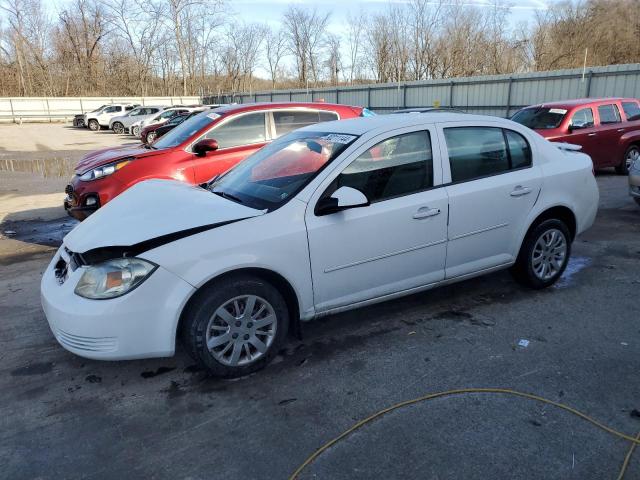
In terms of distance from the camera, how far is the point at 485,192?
4121mm

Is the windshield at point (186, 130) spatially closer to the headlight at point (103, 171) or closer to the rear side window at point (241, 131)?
the rear side window at point (241, 131)

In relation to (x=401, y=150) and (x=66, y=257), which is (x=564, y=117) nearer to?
(x=401, y=150)

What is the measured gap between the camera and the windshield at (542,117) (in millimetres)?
10648

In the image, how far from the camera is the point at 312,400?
3107 millimetres

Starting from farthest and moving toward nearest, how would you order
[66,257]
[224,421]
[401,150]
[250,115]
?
[250,115]
[401,150]
[66,257]
[224,421]

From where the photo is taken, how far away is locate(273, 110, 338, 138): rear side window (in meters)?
7.25

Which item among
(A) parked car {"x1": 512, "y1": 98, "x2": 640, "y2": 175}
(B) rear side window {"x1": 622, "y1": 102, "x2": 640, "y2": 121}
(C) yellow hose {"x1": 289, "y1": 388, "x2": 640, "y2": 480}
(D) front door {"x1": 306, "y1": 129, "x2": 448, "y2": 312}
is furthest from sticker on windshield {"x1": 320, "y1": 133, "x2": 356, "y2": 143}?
(B) rear side window {"x1": 622, "y1": 102, "x2": 640, "y2": 121}

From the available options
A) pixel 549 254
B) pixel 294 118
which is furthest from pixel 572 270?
pixel 294 118

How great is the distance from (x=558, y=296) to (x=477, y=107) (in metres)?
18.5

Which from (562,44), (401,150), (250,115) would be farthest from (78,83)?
(401,150)

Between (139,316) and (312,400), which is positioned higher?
(139,316)

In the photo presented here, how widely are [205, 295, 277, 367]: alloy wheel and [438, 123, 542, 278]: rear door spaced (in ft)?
5.31

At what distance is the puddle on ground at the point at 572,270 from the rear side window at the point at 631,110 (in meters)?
7.33

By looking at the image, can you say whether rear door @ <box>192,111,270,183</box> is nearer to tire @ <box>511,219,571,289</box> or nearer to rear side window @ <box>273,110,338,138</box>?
rear side window @ <box>273,110,338,138</box>
